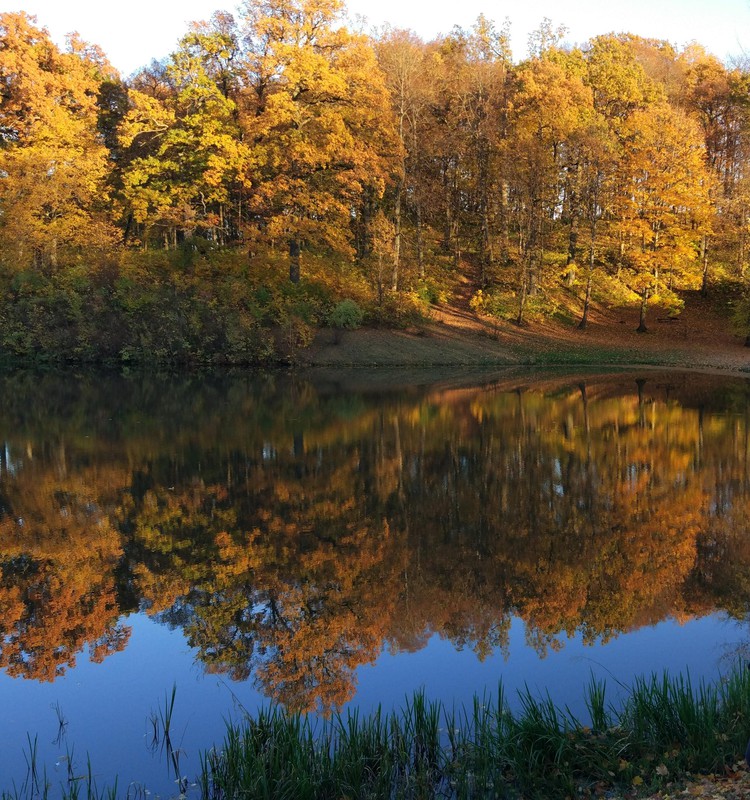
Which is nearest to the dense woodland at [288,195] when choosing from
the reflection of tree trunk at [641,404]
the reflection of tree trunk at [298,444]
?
the reflection of tree trunk at [641,404]


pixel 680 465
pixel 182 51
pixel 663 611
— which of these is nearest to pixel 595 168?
pixel 182 51

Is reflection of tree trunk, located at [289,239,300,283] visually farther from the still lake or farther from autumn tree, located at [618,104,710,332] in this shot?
the still lake

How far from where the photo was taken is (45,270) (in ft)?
123

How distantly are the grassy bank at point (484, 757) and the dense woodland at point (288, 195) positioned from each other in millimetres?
29862

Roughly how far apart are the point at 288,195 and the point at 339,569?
28.7 metres

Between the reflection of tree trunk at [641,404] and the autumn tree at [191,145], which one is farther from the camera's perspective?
the autumn tree at [191,145]

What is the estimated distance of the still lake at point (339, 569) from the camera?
245 inches

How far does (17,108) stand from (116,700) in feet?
123

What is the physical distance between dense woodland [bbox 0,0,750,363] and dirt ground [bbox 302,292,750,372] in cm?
102

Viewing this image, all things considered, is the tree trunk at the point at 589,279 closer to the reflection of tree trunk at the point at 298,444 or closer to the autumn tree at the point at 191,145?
the autumn tree at the point at 191,145

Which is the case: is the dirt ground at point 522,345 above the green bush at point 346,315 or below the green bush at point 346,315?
below

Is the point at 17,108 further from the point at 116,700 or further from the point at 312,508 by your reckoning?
the point at 116,700

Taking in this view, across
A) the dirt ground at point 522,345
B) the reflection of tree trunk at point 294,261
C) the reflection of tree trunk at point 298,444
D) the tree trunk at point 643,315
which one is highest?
the reflection of tree trunk at point 294,261

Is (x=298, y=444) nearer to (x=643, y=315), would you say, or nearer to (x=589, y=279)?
(x=589, y=279)
